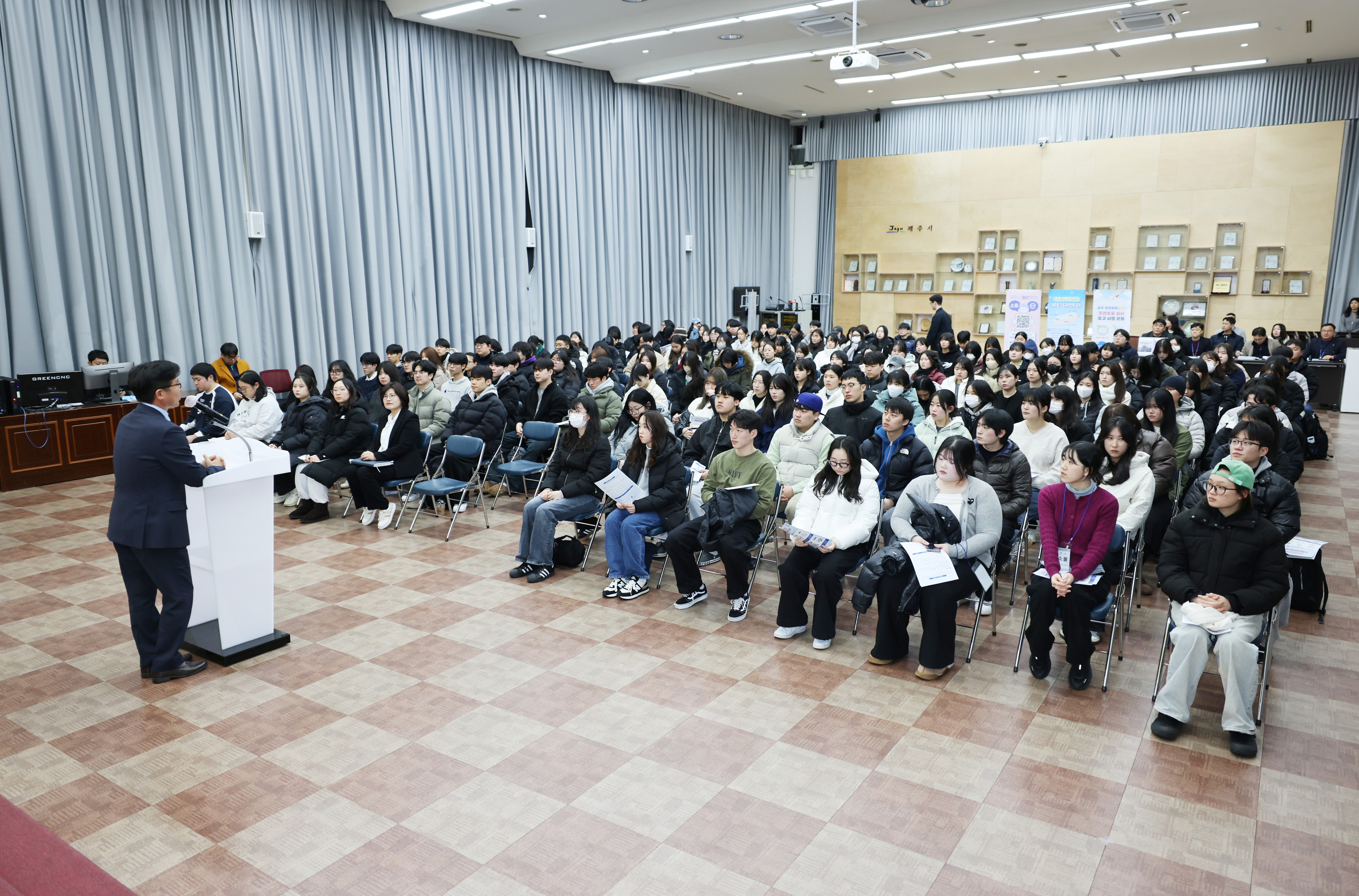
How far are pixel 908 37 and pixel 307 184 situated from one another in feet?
26.7

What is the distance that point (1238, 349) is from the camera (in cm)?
1333

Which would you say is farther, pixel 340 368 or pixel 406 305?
pixel 406 305

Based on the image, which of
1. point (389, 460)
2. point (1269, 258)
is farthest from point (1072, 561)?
point (1269, 258)

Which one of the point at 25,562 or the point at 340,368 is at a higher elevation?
the point at 340,368

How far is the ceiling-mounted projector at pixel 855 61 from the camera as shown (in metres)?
9.30

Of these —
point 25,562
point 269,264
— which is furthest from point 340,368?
point 269,264

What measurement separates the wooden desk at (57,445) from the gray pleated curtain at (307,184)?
0.80 m

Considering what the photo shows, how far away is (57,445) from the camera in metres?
8.54

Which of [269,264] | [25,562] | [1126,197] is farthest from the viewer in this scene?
[1126,197]

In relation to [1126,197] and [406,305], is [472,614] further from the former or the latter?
[1126,197]

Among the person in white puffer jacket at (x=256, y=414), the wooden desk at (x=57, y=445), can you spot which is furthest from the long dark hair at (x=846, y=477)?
the wooden desk at (x=57, y=445)

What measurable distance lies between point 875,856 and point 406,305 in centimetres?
1079

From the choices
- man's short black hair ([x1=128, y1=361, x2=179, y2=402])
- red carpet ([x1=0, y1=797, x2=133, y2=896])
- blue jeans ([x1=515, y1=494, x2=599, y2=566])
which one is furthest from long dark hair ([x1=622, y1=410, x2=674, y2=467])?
red carpet ([x1=0, y1=797, x2=133, y2=896])

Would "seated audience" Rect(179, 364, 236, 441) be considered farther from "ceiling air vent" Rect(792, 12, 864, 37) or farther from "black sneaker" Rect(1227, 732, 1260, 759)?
"ceiling air vent" Rect(792, 12, 864, 37)
